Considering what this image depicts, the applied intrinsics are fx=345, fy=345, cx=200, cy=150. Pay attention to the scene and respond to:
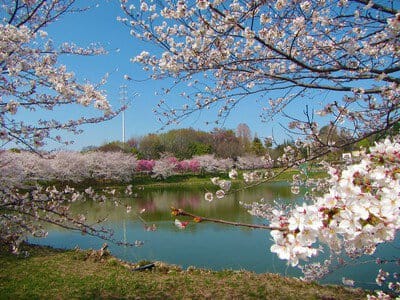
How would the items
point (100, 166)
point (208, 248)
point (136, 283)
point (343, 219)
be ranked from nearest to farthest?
point (343, 219) < point (136, 283) < point (208, 248) < point (100, 166)

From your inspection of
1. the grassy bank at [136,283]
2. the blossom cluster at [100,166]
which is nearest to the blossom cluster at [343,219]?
the grassy bank at [136,283]

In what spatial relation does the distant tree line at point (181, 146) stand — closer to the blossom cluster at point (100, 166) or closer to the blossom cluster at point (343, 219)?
the blossom cluster at point (100, 166)

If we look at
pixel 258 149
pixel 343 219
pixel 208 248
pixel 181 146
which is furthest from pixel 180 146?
pixel 343 219

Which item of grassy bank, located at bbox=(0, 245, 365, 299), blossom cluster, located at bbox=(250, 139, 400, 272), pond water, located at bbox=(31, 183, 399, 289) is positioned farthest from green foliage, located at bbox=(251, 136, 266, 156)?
blossom cluster, located at bbox=(250, 139, 400, 272)

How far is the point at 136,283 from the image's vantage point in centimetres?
519

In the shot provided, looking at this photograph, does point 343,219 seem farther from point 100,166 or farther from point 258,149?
point 100,166

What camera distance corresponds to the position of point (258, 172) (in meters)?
3.00

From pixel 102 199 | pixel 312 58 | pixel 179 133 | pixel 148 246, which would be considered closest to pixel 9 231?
pixel 102 199

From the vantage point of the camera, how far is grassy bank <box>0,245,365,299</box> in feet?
15.3

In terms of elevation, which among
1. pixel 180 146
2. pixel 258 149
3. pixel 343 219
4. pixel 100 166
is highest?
pixel 180 146

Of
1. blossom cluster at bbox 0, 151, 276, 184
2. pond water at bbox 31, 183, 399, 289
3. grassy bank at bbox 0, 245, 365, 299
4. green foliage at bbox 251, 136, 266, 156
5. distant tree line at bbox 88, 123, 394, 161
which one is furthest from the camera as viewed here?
distant tree line at bbox 88, 123, 394, 161

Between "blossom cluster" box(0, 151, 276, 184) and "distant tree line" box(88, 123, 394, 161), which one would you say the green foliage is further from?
"distant tree line" box(88, 123, 394, 161)

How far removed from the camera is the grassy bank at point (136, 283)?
4664mm

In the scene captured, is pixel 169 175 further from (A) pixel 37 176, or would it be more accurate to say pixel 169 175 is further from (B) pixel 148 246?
(B) pixel 148 246
